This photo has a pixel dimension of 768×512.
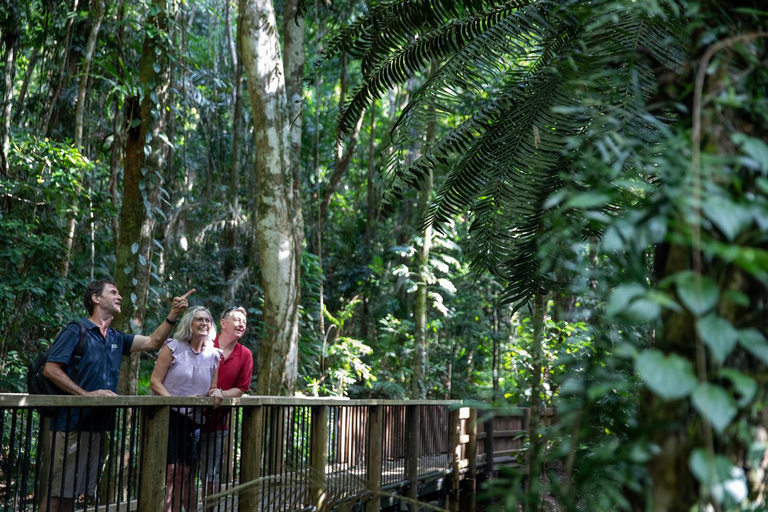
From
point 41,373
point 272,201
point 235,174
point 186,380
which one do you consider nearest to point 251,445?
point 186,380

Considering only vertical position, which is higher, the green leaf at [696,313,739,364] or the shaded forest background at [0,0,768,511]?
the shaded forest background at [0,0,768,511]

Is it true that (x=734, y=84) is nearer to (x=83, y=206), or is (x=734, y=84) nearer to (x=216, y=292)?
(x=83, y=206)

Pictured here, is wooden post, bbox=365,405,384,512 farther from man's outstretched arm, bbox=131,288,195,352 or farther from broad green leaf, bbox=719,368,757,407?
broad green leaf, bbox=719,368,757,407

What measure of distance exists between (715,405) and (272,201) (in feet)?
21.9

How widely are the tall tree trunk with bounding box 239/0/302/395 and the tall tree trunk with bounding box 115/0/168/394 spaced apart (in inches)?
41.4

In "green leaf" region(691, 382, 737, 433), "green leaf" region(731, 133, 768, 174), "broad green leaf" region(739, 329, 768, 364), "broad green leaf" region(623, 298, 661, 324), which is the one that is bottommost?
"green leaf" region(691, 382, 737, 433)

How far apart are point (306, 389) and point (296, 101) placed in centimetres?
528

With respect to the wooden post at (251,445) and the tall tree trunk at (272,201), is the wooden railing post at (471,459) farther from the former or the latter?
the wooden post at (251,445)

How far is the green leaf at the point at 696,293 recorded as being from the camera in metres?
0.93

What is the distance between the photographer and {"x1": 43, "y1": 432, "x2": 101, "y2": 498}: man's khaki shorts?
3724 millimetres

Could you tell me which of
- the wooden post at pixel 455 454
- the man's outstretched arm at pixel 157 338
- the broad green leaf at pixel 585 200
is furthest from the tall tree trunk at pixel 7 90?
the broad green leaf at pixel 585 200

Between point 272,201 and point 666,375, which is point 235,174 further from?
point 666,375

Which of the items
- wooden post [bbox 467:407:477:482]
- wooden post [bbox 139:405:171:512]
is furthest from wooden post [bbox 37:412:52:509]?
wooden post [bbox 467:407:477:482]

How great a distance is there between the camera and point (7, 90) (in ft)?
29.5
